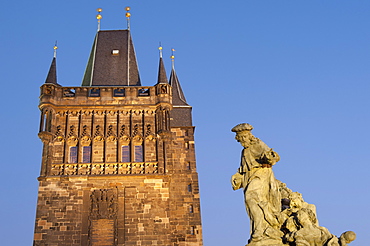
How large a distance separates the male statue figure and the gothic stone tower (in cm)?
1966

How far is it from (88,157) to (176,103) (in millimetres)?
8713

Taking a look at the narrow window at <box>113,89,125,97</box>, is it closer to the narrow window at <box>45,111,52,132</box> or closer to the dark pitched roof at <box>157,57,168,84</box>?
the dark pitched roof at <box>157,57,168,84</box>

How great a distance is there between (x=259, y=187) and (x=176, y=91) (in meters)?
29.0

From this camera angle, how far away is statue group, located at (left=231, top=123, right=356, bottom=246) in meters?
8.31

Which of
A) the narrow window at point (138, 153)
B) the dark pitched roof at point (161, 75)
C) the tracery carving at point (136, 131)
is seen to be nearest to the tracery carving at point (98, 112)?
the tracery carving at point (136, 131)

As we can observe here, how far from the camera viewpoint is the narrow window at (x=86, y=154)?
3033 cm

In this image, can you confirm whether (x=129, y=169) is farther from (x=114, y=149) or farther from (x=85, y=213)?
(x=85, y=213)

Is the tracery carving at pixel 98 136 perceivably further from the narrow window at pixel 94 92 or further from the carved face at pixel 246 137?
the carved face at pixel 246 137

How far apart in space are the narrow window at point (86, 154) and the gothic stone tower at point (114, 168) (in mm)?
58

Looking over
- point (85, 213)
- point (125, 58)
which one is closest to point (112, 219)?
point (85, 213)

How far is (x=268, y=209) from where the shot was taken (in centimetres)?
899

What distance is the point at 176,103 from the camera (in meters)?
36.7

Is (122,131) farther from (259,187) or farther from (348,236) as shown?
(348,236)

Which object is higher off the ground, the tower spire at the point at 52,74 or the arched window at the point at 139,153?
the tower spire at the point at 52,74
